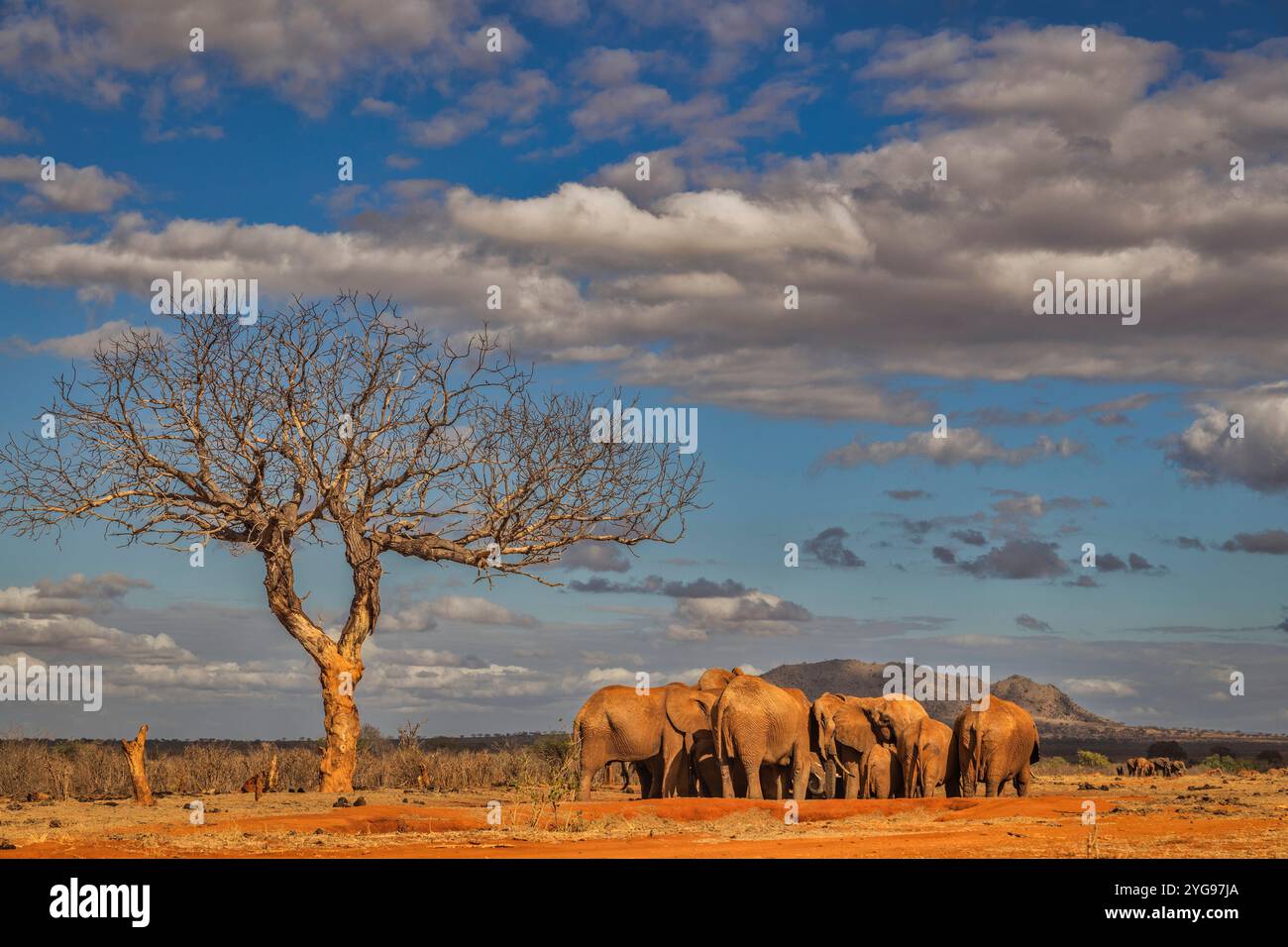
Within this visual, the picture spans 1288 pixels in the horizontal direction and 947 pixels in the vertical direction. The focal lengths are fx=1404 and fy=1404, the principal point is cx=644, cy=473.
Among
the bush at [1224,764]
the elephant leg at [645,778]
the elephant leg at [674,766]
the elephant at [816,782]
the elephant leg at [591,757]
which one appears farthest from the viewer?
the bush at [1224,764]

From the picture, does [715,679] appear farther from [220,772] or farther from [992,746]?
[220,772]

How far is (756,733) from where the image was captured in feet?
88.4

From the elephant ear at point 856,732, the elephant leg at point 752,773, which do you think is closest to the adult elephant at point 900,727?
the elephant ear at point 856,732

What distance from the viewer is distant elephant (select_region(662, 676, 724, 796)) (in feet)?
93.3

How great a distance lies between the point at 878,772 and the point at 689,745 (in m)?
4.43

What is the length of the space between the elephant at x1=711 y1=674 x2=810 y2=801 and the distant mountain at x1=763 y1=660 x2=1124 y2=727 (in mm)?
62178

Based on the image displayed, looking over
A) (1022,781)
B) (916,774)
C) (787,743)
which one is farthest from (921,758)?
(787,743)

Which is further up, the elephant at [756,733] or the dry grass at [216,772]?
the elephant at [756,733]

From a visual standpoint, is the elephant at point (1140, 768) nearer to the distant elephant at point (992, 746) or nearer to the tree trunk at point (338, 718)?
the distant elephant at point (992, 746)

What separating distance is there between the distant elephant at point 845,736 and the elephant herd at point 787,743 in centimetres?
2

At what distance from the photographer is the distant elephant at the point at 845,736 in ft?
97.8

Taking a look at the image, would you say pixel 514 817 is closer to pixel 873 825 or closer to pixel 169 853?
pixel 873 825

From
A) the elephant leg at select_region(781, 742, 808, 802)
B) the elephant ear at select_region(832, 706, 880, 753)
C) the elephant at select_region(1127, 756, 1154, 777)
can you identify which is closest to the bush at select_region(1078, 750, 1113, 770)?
the elephant at select_region(1127, 756, 1154, 777)
